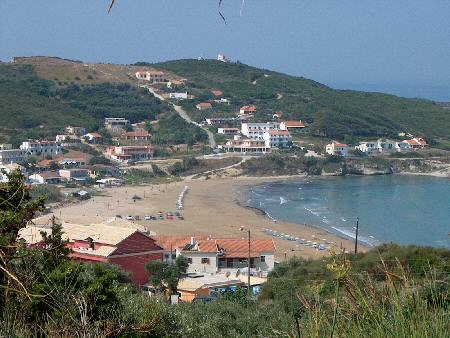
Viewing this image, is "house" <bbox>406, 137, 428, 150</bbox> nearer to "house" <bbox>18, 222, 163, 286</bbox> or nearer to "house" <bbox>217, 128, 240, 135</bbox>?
"house" <bbox>217, 128, 240, 135</bbox>

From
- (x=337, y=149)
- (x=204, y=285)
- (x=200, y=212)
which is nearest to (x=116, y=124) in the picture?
(x=337, y=149)

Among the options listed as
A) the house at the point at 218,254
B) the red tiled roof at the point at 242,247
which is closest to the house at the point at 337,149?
the red tiled roof at the point at 242,247

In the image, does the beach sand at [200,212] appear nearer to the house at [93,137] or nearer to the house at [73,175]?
the house at [73,175]

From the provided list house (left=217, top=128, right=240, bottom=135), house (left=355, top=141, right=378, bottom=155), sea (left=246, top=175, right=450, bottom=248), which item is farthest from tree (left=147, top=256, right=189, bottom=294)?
house (left=217, top=128, right=240, bottom=135)

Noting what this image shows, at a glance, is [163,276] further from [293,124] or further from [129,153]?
[293,124]

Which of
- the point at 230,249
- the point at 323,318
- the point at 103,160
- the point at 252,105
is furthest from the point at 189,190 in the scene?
the point at 323,318
